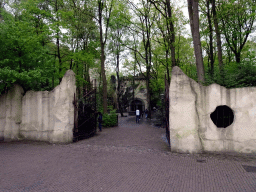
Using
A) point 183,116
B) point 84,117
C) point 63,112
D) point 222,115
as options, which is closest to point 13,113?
point 63,112

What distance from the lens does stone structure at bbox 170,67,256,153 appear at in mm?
7426

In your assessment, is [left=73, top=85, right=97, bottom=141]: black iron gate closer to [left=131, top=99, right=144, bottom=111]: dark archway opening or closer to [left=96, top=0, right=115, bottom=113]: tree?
[left=96, top=0, right=115, bottom=113]: tree

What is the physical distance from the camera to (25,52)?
10938 millimetres

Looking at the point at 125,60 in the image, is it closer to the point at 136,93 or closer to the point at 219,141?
the point at 136,93

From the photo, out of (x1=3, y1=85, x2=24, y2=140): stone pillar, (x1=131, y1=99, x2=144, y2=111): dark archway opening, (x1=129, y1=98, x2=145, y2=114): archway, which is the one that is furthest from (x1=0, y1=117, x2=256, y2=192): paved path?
(x1=131, y1=99, x2=144, y2=111): dark archway opening

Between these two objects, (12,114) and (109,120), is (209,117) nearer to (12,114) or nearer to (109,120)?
(12,114)

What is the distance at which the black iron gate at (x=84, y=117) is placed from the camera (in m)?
10.7

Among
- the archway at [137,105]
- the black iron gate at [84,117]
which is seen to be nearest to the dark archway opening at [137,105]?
the archway at [137,105]

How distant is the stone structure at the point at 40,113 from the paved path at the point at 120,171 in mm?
1730

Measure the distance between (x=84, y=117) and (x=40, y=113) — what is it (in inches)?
102

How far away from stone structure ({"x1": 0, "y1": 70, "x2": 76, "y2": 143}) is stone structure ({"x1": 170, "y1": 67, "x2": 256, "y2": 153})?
18.7 ft

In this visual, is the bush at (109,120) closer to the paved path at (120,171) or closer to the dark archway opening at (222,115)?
the paved path at (120,171)

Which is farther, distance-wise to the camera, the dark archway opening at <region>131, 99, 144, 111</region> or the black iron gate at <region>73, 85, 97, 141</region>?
the dark archway opening at <region>131, 99, 144, 111</region>

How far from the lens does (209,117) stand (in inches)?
308
